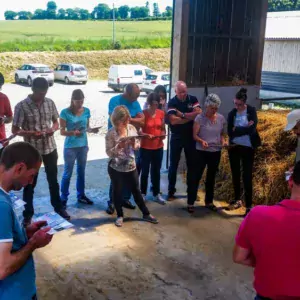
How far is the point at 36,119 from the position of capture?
4.46 metres

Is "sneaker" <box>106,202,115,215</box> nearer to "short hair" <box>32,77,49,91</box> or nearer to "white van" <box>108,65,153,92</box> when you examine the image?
"short hair" <box>32,77,49,91</box>

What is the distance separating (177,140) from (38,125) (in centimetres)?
190

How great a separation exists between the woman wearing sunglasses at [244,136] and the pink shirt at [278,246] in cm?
302

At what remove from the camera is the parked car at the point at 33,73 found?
22.6 meters

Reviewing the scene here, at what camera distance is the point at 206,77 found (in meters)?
6.82

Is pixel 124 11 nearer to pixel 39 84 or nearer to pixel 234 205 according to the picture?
pixel 234 205

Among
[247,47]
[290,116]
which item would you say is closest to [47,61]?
[247,47]

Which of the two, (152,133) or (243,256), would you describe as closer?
(243,256)

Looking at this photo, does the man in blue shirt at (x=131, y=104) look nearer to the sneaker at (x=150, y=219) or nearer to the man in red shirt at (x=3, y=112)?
the sneaker at (x=150, y=219)

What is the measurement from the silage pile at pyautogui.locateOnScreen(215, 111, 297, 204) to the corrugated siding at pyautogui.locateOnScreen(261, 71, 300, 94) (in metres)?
11.0

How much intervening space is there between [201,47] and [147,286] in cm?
432

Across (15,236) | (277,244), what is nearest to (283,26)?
(277,244)

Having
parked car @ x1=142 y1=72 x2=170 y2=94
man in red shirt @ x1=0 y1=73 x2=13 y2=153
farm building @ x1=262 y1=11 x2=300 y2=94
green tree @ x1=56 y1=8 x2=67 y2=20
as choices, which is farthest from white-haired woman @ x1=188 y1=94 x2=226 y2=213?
green tree @ x1=56 y1=8 x2=67 y2=20

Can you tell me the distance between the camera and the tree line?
194 ft
